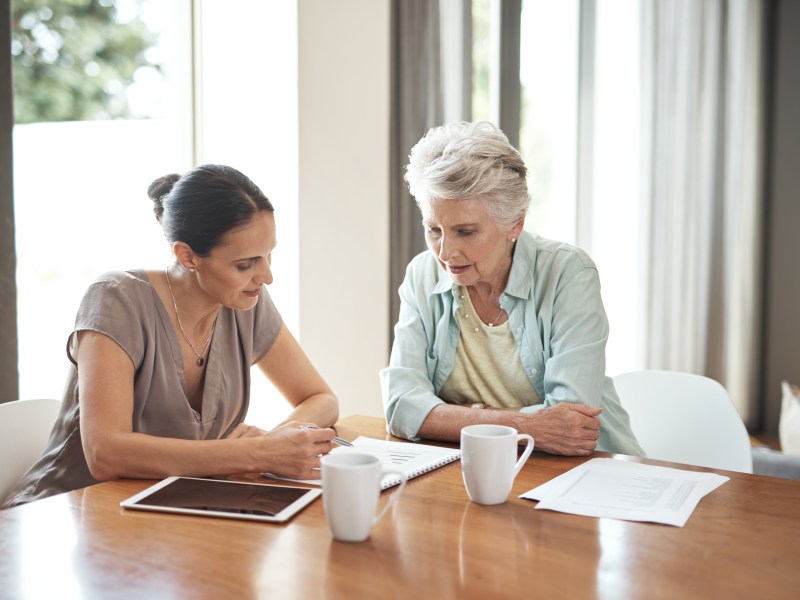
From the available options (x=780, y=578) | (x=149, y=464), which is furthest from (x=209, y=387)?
(x=780, y=578)

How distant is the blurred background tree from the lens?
2.47 meters

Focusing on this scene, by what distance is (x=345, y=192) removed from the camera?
314cm

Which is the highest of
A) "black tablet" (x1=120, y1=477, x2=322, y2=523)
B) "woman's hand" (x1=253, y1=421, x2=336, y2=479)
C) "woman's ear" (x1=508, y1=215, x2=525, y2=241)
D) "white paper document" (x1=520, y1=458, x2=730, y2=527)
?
"woman's ear" (x1=508, y1=215, x2=525, y2=241)

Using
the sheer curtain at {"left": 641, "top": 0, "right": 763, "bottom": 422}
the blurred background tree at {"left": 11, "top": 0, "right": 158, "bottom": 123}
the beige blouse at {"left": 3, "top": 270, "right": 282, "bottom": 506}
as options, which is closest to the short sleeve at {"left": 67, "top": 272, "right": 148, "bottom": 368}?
the beige blouse at {"left": 3, "top": 270, "right": 282, "bottom": 506}

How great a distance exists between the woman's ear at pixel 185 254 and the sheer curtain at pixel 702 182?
12.1ft

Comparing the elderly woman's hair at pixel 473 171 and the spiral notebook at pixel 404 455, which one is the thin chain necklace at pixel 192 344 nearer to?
the spiral notebook at pixel 404 455

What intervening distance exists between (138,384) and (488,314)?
0.78 m

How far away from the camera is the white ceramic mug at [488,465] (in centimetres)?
120

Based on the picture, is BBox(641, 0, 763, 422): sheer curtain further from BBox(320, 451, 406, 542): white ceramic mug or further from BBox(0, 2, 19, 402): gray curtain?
BBox(320, 451, 406, 542): white ceramic mug

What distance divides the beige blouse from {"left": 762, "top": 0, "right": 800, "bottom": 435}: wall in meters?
4.27

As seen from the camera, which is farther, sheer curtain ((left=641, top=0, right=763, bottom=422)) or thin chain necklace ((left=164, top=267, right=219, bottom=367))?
sheer curtain ((left=641, top=0, right=763, bottom=422))

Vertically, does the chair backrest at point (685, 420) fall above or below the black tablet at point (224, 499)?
below

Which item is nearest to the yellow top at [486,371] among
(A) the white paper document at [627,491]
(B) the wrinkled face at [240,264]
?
(A) the white paper document at [627,491]

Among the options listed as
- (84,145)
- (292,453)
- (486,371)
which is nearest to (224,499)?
(292,453)
